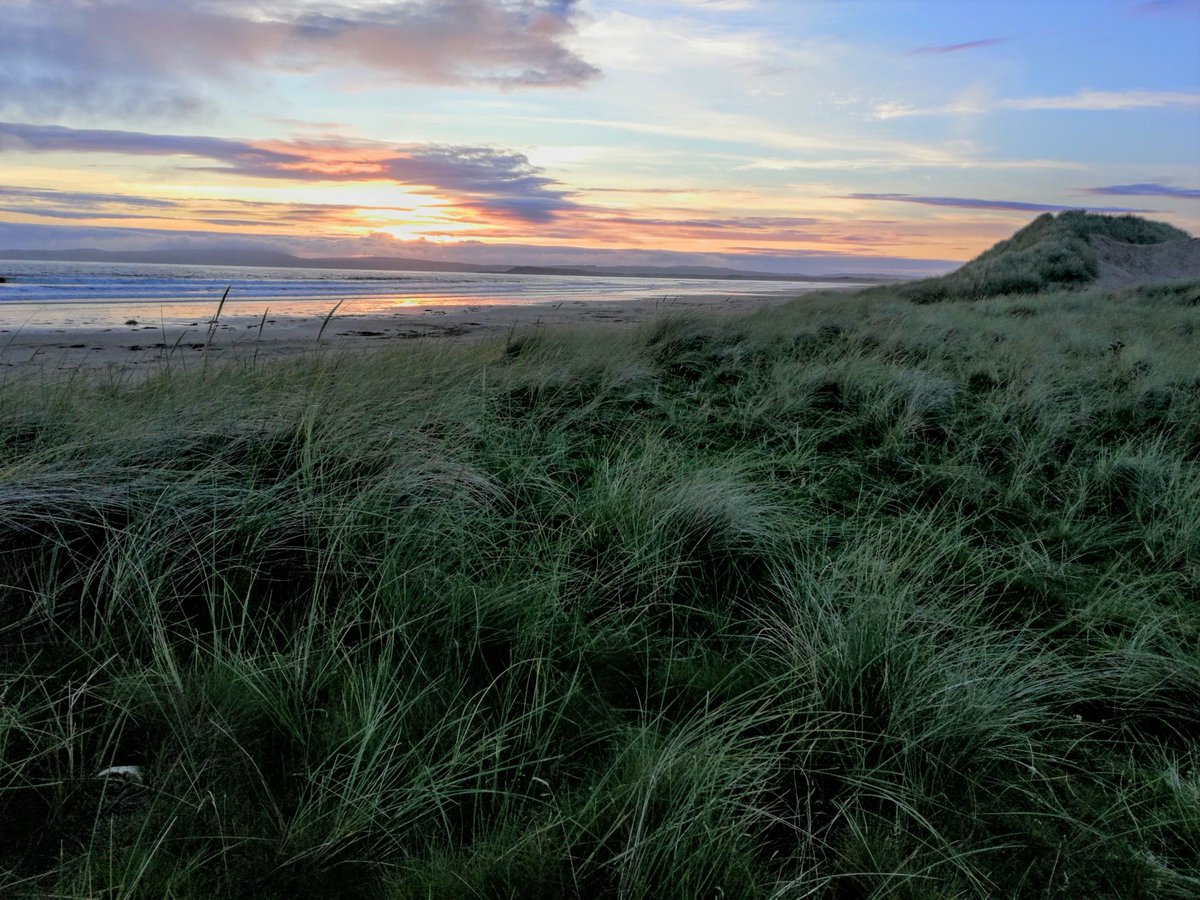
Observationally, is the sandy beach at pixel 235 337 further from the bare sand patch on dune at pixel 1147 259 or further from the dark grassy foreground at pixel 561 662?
the bare sand patch on dune at pixel 1147 259

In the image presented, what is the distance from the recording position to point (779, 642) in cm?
Answer: 215

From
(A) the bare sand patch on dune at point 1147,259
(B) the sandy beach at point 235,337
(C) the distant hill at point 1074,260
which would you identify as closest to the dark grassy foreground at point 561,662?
(B) the sandy beach at point 235,337

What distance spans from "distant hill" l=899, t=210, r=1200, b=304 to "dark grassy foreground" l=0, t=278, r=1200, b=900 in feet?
58.4

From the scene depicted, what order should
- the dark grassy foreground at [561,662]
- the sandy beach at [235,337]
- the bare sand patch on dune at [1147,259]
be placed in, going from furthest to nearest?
1. the bare sand patch on dune at [1147,259]
2. the sandy beach at [235,337]
3. the dark grassy foreground at [561,662]

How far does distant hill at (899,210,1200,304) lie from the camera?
1970 centimetres

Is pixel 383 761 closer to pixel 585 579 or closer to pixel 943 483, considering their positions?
pixel 585 579

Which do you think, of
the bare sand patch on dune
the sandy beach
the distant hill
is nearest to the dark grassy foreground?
the sandy beach

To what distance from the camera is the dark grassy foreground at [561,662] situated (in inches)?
56.7

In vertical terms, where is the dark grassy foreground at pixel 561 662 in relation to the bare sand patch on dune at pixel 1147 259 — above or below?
below

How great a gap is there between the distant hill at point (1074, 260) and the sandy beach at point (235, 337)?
8339 millimetres

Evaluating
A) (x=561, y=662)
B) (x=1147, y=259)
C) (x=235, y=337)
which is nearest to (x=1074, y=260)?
(x=1147, y=259)

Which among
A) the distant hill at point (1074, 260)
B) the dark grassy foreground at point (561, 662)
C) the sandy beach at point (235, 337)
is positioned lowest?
the dark grassy foreground at point (561, 662)

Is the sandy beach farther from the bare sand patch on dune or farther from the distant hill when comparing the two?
the bare sand patch on dune

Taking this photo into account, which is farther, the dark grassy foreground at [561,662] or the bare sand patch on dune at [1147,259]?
the bare sand patch on dune at [1147,259]
